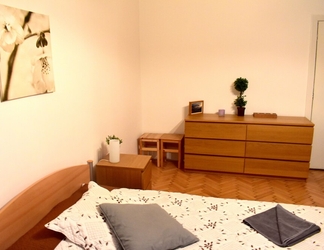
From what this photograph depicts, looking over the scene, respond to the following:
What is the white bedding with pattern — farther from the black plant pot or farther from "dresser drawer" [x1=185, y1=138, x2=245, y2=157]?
the black plant pot

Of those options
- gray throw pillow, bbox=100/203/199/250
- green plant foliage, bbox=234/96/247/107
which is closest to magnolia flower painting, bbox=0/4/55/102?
gray throw pillow, bbox=100/203/199/250

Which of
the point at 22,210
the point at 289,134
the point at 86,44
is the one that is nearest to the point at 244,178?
the point at 289,134

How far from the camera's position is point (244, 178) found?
3838 mm

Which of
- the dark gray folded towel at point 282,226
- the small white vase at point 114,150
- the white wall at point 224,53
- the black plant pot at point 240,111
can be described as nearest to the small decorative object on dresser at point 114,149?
the small white vase at point 114,150

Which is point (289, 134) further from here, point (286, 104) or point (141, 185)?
point (141, 185)

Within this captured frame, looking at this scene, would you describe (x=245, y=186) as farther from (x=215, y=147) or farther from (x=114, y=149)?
(x=114, y=149)

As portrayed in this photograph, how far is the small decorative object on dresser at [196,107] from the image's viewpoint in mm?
4088

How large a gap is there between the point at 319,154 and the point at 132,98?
282 cm

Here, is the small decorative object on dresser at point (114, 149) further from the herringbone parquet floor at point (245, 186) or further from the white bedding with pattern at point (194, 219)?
the herringbone parquet floor at point (245, 186)

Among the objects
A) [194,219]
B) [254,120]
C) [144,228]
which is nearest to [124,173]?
[194,219]

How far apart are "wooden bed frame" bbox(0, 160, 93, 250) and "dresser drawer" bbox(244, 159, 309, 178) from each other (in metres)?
2.36

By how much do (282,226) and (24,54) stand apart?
6.72ft

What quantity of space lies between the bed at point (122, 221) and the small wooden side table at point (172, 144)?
188 cm

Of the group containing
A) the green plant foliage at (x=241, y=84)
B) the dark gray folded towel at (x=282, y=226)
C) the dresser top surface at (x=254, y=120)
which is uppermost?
the green plant foliage at (x=241, y=84)
